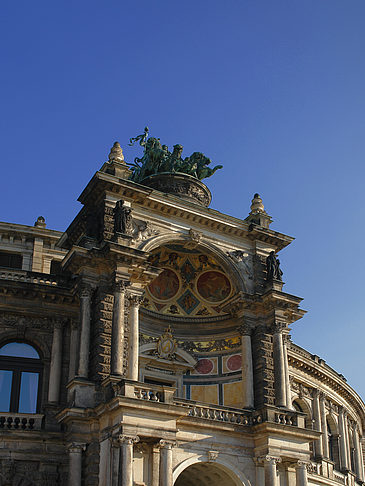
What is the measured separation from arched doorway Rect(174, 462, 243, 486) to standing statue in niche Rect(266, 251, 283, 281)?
30.3ft

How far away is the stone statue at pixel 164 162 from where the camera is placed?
121ft

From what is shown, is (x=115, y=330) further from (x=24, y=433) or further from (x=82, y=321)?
(x=24, y=433)

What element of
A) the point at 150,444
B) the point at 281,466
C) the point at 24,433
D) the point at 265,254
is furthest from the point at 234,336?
the point at 24,433

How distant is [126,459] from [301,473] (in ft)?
28.6

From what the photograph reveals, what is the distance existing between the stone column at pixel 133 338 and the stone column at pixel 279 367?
696cm

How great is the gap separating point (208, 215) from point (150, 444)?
37.9ft

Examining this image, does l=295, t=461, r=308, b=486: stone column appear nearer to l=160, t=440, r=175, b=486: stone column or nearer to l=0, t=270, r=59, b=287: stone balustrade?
l=160, t=440, r=175, b=486: stone column

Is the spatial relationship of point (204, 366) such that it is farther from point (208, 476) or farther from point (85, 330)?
point (85, 330)

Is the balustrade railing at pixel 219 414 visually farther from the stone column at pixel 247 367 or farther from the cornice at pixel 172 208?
the cornice at pixel 172 208

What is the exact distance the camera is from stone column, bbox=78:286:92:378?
2809cm

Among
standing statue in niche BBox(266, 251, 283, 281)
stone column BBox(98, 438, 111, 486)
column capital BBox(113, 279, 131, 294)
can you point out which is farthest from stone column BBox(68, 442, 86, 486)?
standing statue in niche BBox(266, 251, 283, 281)

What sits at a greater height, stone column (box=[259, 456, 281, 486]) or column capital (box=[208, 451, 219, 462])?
column capital (box=[208, 451, 219, 462])

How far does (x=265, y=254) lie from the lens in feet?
115

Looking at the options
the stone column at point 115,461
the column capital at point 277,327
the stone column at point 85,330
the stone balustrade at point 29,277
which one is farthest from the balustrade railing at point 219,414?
the stone balustrade at point 29,277
